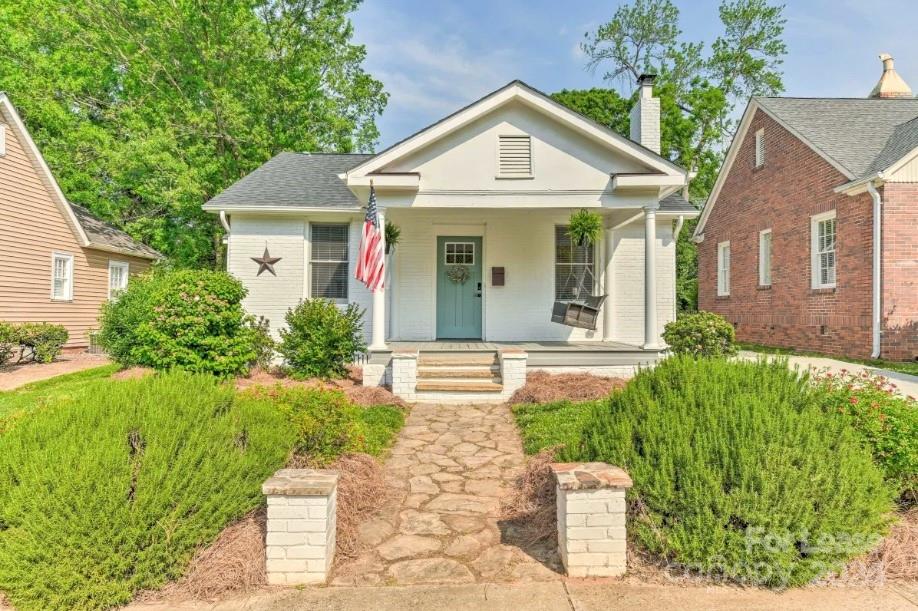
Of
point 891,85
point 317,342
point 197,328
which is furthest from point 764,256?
point 197,328

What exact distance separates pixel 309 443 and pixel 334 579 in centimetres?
136

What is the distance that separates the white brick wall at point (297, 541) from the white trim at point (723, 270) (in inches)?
657

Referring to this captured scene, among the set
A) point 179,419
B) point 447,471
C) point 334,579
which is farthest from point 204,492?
point 447,471

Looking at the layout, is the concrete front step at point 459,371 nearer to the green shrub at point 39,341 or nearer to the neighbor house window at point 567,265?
the neighbor house window at point 567,265

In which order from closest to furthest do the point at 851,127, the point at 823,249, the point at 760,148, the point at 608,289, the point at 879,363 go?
1. the point at 879,363
2. the point at 608,289
3. the point at 823,249
4. the point at 851,127
5. the point at 760,148

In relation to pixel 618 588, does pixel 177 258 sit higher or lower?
higher

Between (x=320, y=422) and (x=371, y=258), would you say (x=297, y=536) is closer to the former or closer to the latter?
(x=320, y=422)

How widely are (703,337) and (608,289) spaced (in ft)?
8.19

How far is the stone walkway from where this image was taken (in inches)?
114

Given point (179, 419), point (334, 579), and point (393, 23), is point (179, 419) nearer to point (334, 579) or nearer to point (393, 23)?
point (334, 579)

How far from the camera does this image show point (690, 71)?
1040 inches

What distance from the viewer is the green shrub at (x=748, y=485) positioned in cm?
271

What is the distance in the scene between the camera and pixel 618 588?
2.70m

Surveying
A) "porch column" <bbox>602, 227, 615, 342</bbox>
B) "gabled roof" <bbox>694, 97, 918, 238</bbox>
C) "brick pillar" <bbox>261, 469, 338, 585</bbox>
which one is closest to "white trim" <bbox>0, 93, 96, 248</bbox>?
"porch column" <bbox>602, 227, 615, 342</bbox>
